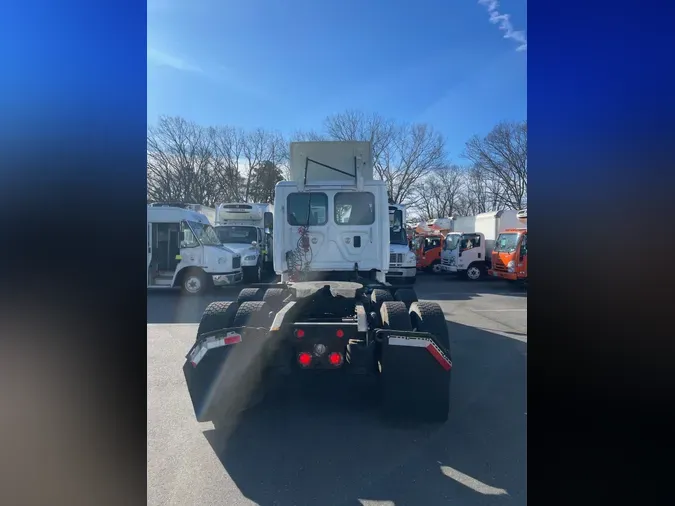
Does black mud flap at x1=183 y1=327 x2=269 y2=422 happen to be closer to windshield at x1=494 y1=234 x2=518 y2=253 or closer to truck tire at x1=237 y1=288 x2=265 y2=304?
truck tire at x1=237 y1=288 x2=265 y2=304

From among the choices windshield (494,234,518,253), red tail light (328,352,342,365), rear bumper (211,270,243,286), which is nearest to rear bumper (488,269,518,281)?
windshield (494,234,518,253)

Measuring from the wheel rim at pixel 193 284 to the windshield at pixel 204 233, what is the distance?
43.4 inches

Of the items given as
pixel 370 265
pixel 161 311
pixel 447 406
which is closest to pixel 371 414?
pixel 447 406

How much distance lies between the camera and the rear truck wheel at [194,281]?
461 inches

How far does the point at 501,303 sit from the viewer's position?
1109 centimetres

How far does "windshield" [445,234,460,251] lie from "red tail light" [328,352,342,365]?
48.9 ft

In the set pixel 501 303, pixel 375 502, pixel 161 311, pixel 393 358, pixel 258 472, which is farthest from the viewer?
pixel 501 303

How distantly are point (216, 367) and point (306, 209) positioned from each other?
10.2 feet

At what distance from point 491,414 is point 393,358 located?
1.33 m

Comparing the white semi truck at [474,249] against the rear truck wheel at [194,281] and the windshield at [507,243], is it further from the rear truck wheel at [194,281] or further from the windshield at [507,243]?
the rear truck wheel at [194,281]

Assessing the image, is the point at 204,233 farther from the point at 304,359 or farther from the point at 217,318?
the point at 304,359

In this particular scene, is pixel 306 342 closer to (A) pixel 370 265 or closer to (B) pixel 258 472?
(B) pixel 258 472

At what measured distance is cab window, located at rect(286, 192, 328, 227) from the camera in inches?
233
